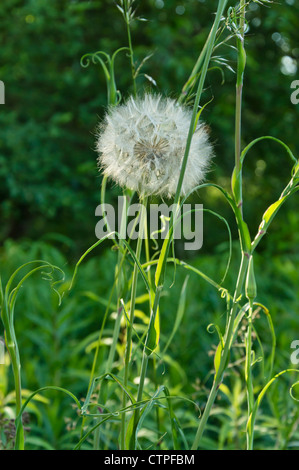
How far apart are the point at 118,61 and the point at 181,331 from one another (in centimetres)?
301

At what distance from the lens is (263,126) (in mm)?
4984

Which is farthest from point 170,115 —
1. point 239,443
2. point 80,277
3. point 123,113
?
point 80,277

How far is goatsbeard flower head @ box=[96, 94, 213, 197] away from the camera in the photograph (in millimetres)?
806

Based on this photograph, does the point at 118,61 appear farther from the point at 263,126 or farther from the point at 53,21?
the point at 263,126

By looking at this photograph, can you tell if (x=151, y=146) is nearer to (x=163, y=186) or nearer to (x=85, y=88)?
(x=163, y=186)

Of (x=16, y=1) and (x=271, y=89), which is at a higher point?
(x=16, y=1)

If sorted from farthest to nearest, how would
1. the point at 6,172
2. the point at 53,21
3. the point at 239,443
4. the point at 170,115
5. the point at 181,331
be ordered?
1. the point at 53,21
2. the point at 6,172
3. the point at 181,331
4. the point at 239,443
5. the point at 170,115

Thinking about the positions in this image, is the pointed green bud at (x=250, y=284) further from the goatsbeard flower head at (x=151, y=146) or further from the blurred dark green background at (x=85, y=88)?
the blurred dark green background at (x=85, y=88)

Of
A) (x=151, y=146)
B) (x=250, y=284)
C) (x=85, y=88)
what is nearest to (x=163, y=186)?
(x=151, y=146)

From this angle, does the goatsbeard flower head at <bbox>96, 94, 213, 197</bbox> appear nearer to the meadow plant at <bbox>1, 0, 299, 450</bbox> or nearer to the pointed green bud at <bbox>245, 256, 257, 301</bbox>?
the meadow plant at <bbox>1, 0, 299, 450</bbox>

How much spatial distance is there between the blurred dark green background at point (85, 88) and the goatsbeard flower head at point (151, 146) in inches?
123

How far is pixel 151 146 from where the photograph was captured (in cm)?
81

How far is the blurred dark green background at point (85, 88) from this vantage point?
4188mm

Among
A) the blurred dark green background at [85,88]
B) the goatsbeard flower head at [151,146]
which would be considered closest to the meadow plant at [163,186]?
the goatsbeard flower head at [151,146]
